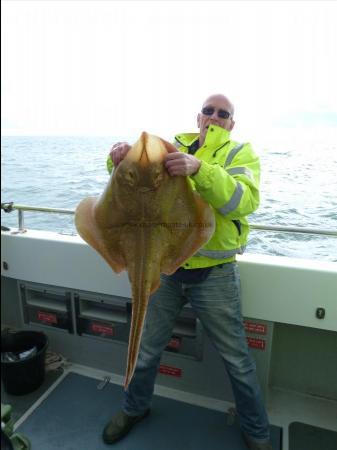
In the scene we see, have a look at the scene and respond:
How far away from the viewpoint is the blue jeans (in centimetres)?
219

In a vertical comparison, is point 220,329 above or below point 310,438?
above

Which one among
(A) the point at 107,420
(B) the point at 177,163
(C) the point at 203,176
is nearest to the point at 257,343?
(A) the point at 107,420

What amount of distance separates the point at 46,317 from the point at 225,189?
8.02 ft

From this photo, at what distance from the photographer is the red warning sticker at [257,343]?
269 centimetres

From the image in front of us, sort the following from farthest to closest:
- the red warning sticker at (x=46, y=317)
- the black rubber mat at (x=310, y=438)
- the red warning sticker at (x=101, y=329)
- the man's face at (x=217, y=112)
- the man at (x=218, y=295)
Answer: the red warning sticker at (x=46, y=317) → the red warning sticker at (x=101, y=329) → the black rubber mat at (x=310, y=438) → the man's face at (x=217, y=112) → the man at (x=218, y=295)

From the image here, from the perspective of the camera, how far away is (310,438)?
251cm

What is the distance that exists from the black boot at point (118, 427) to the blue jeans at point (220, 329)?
0.36 m

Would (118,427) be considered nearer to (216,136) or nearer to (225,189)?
(225,189)

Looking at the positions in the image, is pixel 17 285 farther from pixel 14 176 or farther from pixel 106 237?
pixel 14 176

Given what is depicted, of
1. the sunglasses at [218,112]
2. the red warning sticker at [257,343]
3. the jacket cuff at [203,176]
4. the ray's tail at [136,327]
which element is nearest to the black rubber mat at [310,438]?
the red warning sticker at [257,343]

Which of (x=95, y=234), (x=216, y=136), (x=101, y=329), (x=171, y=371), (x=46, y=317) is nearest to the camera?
(x=95, y=234)

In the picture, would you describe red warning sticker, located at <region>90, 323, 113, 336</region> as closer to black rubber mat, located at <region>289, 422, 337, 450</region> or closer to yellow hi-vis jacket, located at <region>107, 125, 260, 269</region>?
yellow hi-vis jacket, located at <region>107, 125, 260, 269</region>

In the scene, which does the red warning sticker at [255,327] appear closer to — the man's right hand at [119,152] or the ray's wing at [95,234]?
the ray's wing at [95,234]

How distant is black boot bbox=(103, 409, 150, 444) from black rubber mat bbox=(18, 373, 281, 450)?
1.5 inches
